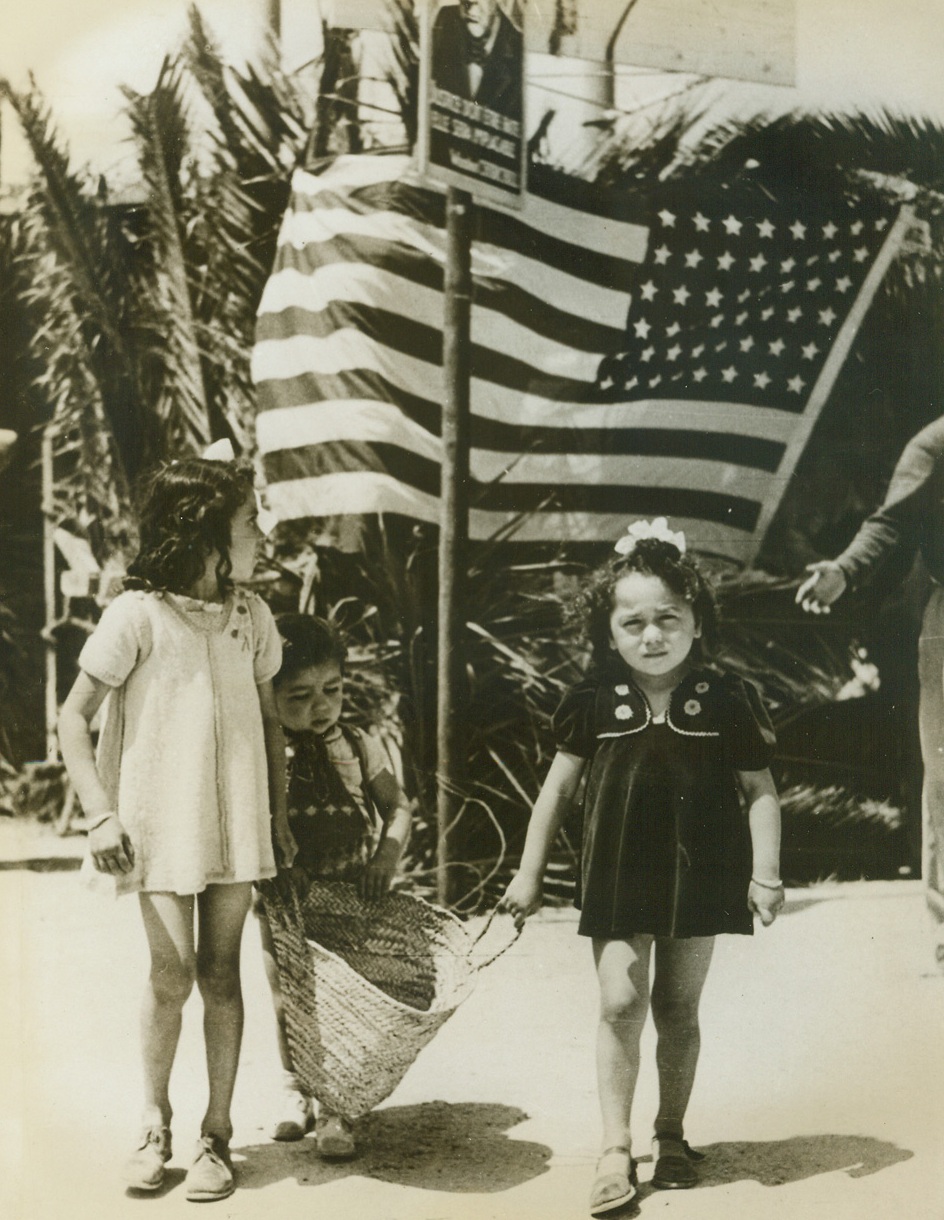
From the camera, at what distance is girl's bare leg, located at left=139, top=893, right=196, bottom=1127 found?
340cm

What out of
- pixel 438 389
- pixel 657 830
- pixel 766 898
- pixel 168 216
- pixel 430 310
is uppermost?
pixel 168 216

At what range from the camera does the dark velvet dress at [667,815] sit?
3516 mm

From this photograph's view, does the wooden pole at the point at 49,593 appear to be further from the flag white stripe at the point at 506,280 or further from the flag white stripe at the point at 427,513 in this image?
the flag white stripe at the point at 506,280

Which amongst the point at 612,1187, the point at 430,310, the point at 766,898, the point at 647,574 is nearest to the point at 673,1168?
the point at 612,1187

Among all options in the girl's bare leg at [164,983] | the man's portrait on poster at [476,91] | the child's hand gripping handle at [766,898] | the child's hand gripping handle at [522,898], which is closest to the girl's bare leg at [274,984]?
the girl's bare leg at [164,983]

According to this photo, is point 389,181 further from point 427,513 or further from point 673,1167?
point 673,1167

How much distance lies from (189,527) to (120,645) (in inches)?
14.0

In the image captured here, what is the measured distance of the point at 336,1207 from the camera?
11.6 feet

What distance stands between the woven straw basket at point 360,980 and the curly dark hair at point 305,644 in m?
0.59

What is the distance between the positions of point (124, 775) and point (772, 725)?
1.78 metres

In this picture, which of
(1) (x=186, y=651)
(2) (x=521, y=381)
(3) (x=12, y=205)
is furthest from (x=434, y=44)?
(1) (x=186, y=651)

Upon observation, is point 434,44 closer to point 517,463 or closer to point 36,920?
point 517,463

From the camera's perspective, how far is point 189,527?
3.48m

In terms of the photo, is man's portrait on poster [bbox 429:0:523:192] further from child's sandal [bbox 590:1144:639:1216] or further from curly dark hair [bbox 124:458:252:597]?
child's sandal [bbox 590:1144:639:1216]
